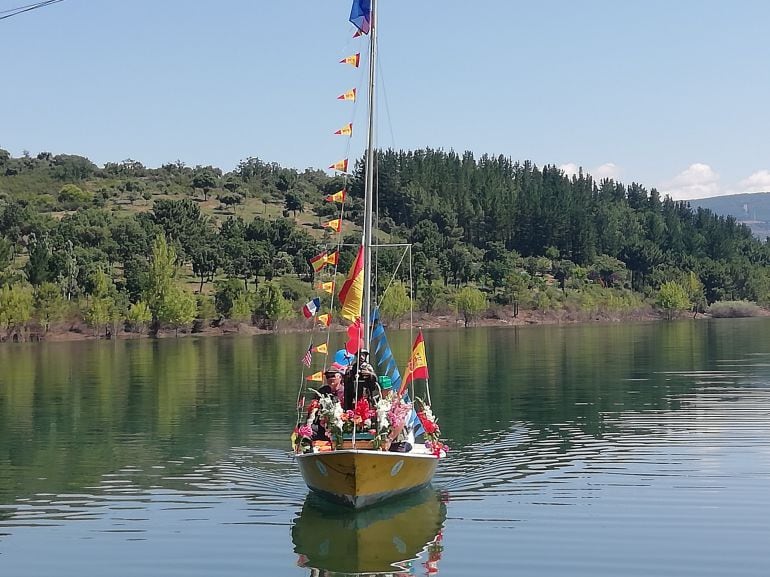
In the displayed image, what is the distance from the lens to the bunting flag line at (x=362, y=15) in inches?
1112

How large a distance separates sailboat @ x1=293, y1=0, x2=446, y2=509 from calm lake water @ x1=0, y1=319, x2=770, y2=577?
774mm

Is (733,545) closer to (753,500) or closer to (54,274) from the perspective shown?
(753,500)

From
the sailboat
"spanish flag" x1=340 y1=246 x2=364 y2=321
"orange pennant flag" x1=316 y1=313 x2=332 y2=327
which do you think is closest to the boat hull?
the sailboat

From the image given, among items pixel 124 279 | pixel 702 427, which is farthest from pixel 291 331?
pixel 702 427

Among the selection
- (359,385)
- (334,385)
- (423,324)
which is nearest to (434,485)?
(359,385)

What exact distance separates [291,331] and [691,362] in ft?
227

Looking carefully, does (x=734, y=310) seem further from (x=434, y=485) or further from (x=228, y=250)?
(x=434, y=485)

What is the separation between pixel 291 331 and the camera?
134m

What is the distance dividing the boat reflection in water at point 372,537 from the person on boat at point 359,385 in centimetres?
240

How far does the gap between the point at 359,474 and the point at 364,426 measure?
158 centimetres

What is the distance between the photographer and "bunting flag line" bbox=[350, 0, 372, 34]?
28.2 metres

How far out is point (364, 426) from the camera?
84.2 ft

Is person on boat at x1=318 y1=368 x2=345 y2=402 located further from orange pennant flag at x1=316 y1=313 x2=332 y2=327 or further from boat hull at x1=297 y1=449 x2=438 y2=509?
boat hull at x1=297 y1=449 x2=438 y2=509

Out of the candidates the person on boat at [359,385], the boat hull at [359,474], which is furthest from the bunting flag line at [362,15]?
the boat hull at [359,474]
